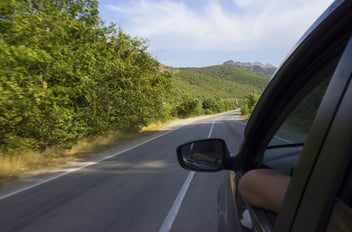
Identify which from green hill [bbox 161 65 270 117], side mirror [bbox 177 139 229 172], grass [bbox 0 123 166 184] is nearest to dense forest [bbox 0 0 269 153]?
grass [bbox 0 123 166 184]

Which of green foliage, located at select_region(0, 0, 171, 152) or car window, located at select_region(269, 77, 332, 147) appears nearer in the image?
car window, located at select_region(269, 77, 332, 147)

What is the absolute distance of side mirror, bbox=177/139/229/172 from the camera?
2.09 meters

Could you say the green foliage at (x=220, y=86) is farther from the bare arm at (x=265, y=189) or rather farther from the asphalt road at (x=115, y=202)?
the bare arm at (x=265, y=189)

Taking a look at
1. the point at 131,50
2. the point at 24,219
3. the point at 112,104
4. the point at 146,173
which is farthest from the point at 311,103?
the point at 131,50

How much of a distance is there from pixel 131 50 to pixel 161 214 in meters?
22.5

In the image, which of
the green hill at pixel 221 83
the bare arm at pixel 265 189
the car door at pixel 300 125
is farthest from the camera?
the green hill at pixel 221 83

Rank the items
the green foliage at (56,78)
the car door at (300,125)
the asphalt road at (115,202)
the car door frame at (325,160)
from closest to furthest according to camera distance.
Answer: the car door frame at (325,160), the car door at (300,125), the asphalt road at (115,202), the green foliage at (56,78)

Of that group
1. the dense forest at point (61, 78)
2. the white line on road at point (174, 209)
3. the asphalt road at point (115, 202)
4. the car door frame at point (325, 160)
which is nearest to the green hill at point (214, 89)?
the dense forest at point (61, 78)

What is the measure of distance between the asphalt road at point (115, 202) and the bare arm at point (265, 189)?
10.1 feet

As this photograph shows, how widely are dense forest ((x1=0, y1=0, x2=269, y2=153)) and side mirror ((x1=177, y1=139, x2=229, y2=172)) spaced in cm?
710

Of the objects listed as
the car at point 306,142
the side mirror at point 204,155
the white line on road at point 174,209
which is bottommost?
the white line on road at point 174,209

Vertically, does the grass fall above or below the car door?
below

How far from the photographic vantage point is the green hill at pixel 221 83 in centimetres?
13604

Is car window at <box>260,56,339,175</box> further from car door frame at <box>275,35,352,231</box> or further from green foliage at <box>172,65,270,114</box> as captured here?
green foliage at <box>172,65,270,114</box>
